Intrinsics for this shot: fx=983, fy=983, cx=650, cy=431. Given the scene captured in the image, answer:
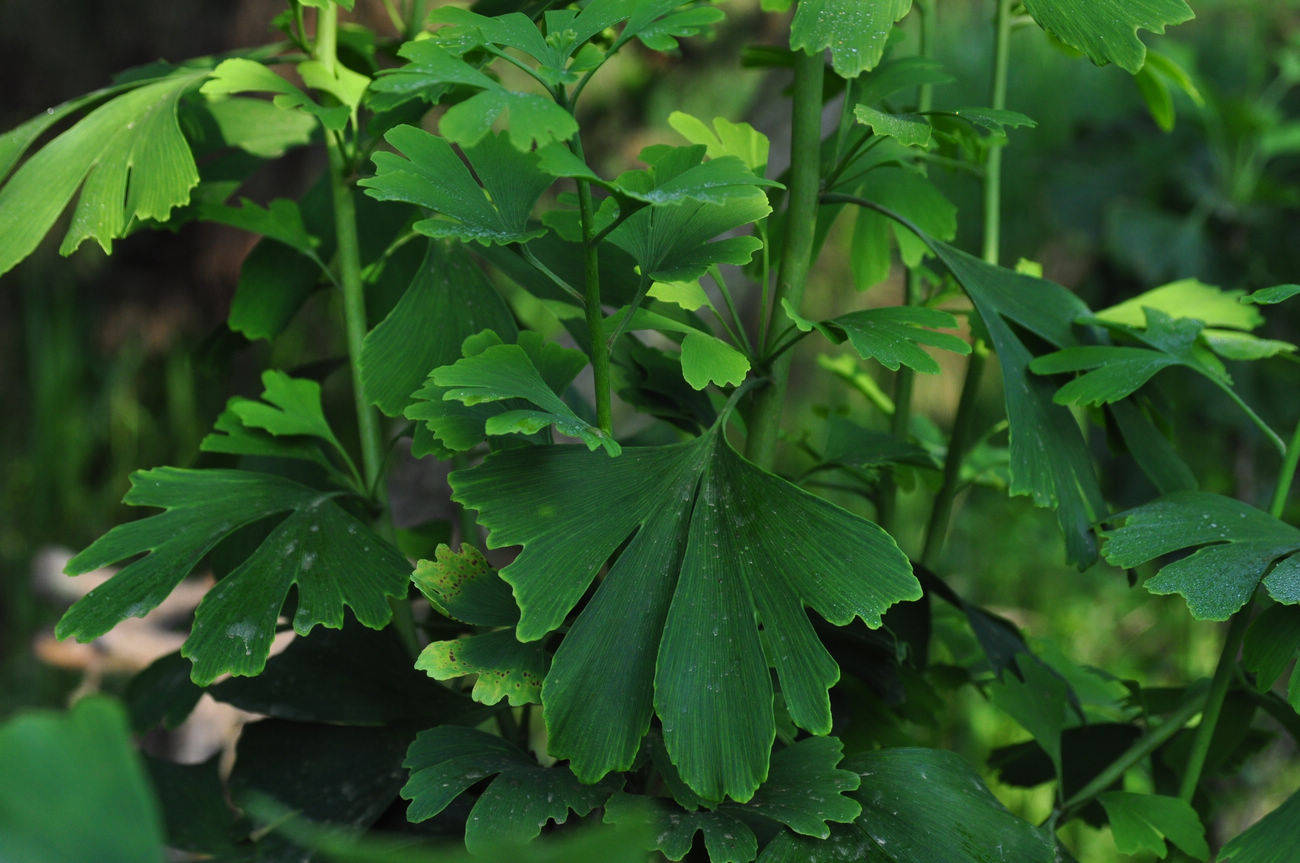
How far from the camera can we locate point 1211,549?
1.14 ft

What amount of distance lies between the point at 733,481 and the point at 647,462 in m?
0.03

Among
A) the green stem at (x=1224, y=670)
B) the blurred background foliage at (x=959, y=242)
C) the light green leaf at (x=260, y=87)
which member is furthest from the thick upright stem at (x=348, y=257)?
the blurred background foliage at (x=959, y=242)

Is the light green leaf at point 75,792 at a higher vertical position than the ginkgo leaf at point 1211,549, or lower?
higher

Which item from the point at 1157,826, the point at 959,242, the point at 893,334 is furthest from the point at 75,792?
the point at 959,242

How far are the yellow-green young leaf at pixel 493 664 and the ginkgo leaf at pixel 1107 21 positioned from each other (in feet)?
0.92

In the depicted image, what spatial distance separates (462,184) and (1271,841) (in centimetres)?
36

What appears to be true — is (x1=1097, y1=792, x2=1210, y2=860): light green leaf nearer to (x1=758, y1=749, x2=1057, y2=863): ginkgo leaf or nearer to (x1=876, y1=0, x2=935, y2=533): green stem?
(x1=758, y1=749, x2=1057, y2=863): ginkgo leaf

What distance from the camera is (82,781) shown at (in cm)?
16

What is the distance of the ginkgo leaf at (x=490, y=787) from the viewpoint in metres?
0.31

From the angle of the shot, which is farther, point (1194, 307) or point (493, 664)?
point (1194, 307)

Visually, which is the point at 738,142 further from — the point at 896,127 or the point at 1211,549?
the point at 1211,549

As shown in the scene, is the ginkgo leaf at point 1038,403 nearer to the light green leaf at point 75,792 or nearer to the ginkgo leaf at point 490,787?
the ginkgo leaf at point 490,787

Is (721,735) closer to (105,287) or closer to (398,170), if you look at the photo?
(398,170)

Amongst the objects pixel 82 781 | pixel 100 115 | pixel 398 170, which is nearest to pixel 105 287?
pixel 100 115
